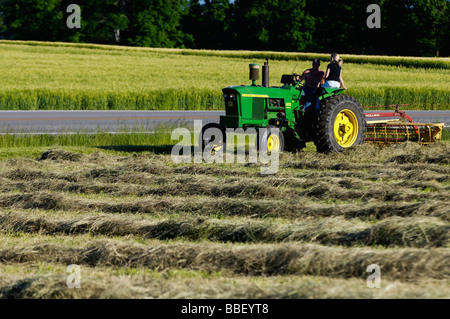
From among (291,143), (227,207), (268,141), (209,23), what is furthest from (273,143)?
(209,23)

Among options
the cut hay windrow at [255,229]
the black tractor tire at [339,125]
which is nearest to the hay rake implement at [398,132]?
the black tractor tire at [339,125]

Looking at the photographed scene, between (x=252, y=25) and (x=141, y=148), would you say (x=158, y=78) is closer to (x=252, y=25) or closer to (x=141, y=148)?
(x=141, y=148)

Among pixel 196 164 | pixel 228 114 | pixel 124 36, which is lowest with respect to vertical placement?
pixel 196 164

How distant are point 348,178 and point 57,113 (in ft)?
47.8

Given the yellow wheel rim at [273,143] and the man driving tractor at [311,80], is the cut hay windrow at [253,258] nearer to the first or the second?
the yellow wheel rim at [273,143]

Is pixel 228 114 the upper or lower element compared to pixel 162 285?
upper

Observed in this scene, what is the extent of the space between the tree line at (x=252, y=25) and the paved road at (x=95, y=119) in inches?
1435

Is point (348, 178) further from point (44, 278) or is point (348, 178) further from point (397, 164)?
point (44, 278)

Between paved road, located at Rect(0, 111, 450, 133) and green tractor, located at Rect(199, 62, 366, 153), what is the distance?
454 centimetres

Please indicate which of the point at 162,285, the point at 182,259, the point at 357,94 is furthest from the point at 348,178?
the point at 357,94

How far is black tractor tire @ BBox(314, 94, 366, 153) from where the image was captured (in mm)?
10656

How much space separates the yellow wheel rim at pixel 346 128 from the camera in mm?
11133

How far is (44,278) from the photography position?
424cm

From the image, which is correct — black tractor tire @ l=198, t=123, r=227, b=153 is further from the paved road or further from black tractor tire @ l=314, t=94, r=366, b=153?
the paved road
